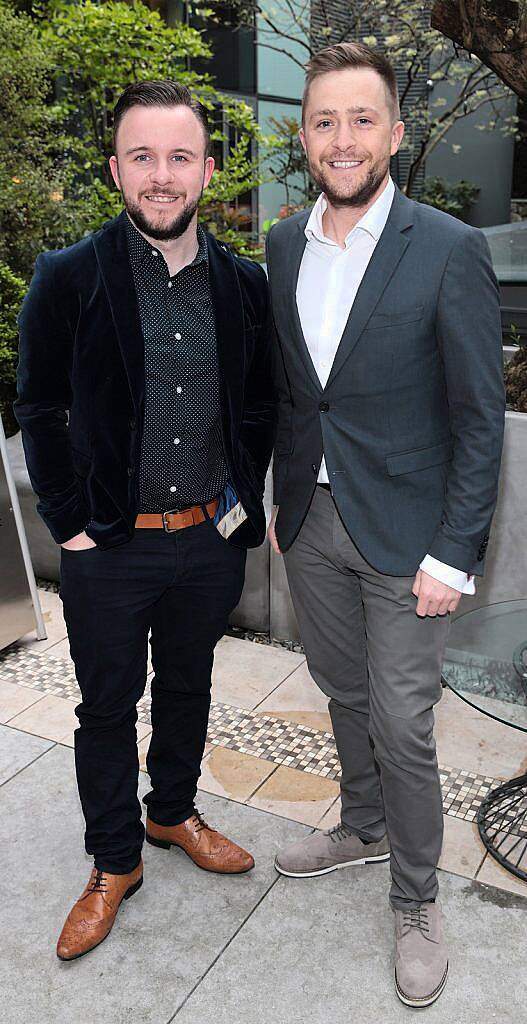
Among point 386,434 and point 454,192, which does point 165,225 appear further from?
point 454,192

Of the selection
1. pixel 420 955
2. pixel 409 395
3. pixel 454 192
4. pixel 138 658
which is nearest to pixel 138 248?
pixel 409 395

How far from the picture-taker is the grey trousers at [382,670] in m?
2.14

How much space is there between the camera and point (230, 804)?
302 centimetres

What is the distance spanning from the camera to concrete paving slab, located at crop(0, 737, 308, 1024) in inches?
89.0

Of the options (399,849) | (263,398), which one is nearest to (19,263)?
(263,398)

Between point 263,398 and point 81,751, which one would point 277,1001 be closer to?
point 81,751

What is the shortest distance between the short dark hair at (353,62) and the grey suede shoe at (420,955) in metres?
1.98

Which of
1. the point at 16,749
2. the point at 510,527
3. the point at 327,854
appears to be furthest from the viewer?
the point at 510,527

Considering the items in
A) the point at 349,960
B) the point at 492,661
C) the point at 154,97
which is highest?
the point at 154,97

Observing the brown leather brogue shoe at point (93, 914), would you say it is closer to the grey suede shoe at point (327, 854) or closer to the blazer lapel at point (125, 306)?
the grey suede shoe at point (327, 854)

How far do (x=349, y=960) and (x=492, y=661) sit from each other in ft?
3.06

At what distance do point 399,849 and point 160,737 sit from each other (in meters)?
0.77

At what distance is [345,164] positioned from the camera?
77.0 inches

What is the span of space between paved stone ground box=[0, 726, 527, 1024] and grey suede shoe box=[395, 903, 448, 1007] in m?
0.04
